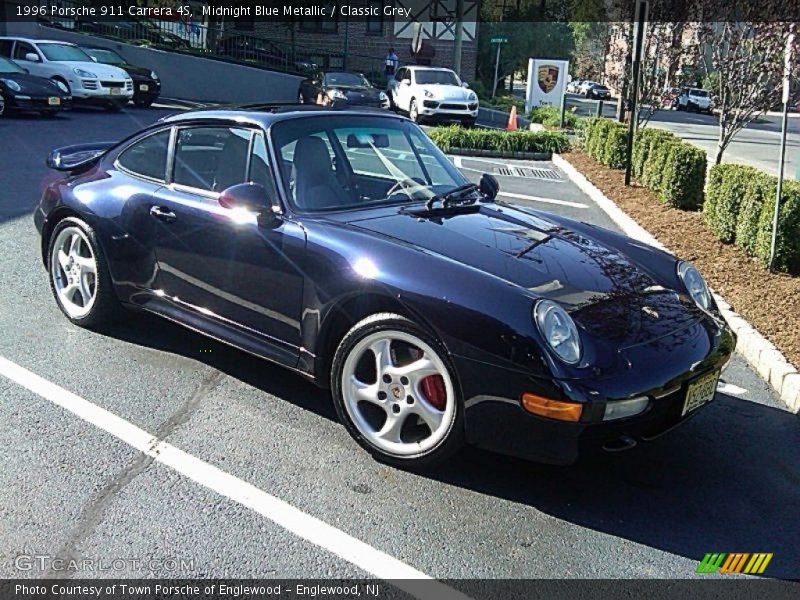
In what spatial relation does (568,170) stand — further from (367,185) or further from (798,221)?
(367,185)

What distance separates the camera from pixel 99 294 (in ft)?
16.1

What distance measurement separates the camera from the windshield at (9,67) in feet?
58.4

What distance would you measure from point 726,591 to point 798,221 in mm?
4404

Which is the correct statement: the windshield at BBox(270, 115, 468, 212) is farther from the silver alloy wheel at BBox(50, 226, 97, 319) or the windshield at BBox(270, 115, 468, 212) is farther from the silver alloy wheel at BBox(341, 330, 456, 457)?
the silver alloy wheel at BBox(50, 226, 97, 319)

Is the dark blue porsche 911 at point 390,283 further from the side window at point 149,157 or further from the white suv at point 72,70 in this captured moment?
the white suv at point 72,70

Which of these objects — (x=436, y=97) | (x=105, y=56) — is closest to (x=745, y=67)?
(x=436, y=97)

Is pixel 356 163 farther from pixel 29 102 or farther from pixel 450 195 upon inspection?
pixel 29 102

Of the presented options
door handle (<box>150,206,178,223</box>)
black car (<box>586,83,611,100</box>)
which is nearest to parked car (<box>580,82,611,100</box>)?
black car (<box>586,83,611,100</box>)

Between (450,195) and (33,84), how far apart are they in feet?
52.2

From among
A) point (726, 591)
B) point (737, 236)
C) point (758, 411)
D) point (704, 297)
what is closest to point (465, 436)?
point (726, 591)

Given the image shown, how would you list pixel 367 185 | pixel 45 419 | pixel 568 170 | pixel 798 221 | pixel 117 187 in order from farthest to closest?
pixel 568 170
pixel 798 221
pixel 117 187
pixel 367 185
pixel 45 419

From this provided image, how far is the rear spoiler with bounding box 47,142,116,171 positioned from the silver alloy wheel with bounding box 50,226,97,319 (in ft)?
1.67

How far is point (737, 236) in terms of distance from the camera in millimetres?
7352

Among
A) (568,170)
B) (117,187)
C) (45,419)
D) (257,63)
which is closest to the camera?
(45,419)
